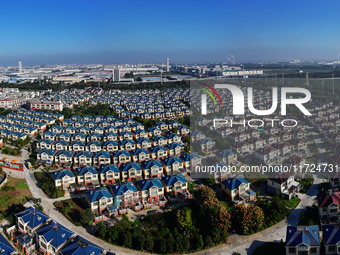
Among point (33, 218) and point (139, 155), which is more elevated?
point (139, 155)

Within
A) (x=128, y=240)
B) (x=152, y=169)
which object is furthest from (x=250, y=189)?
(x=128, y=240)

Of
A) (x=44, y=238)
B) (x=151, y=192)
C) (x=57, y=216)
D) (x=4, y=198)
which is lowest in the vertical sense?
(x=57, y=216)

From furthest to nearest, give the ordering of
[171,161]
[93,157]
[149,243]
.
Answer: [93,157] < [171,161] < [149,243]

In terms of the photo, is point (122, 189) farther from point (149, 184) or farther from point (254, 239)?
point (254, 239)

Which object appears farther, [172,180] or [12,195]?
[172,180]

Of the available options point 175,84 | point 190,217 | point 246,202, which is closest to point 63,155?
point 190,217

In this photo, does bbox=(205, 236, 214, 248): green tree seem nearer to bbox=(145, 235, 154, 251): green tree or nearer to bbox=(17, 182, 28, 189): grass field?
bbox=(145, 235, 154, 251): green tree

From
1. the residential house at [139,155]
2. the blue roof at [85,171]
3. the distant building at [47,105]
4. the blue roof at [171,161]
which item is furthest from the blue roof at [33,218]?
the distant building at [47,105]
